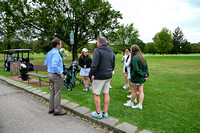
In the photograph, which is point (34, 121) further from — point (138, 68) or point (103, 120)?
point (138, 68)

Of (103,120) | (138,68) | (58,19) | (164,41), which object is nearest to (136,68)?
(138,68)

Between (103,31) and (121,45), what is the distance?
117 feet


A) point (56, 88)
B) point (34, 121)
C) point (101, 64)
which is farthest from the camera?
point (56, 88)

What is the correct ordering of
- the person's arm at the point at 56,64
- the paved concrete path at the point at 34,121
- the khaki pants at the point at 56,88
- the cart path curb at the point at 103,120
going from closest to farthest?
1. the cart path curb at the point at 103,120
2. the paved concrete path at the point at 34,121
3. the person's arm at the point at 56,64
4. the khaki pants at the point at 56,88

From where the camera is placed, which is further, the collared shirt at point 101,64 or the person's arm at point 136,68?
the person's arm at point 136,68

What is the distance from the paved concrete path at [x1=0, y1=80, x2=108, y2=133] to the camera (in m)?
3.30

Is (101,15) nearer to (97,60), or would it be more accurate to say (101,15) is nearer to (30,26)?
(30,26)

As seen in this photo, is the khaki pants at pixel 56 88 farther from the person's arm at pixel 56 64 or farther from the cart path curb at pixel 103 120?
the cart path curb at pixel 103 120

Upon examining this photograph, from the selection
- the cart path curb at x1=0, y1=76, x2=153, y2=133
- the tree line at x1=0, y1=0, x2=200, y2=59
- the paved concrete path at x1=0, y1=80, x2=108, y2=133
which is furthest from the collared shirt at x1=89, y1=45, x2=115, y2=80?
the tree line at x1=0, y1=0, x2=200, y2=59

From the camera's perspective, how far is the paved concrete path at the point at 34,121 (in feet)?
10.8

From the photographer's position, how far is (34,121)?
3.73m

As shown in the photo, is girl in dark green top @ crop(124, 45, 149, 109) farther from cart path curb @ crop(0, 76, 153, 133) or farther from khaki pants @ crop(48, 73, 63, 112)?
khaki pants @ crop(48, 73, 63, 112)

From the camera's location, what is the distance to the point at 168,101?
505 centimetres

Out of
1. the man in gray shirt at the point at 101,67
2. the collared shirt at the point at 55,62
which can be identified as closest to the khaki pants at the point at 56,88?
the collared shirt at the point at 55,62
